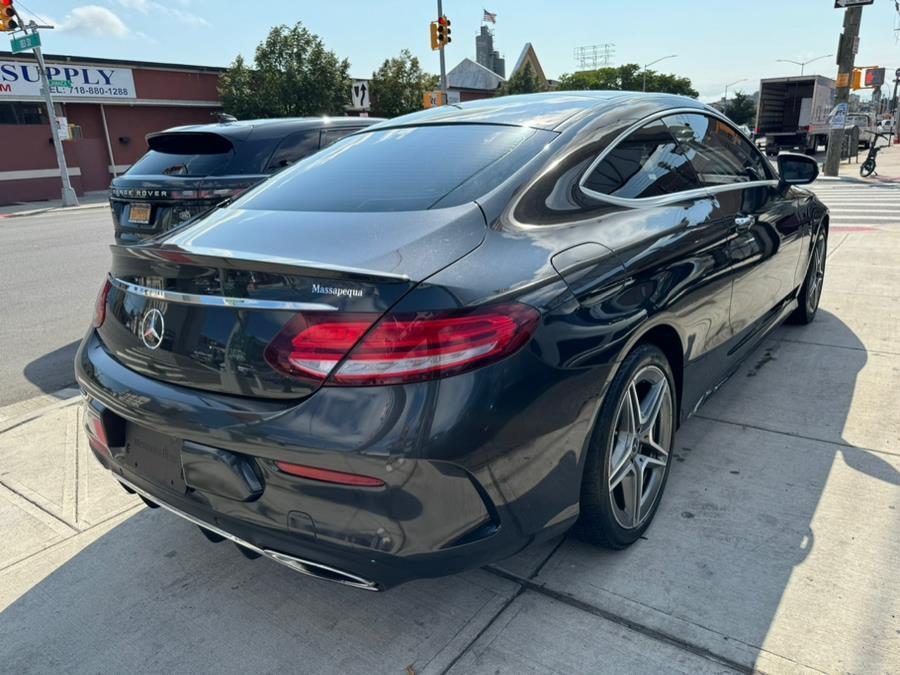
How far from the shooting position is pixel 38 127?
Answer: 1053 inches

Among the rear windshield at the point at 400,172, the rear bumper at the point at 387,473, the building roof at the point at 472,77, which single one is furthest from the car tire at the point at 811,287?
the building roof at the point at 472,77

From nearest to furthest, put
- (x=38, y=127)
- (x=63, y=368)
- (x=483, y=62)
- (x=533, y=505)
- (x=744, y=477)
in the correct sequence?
1. (x=533, y=505)
2. (x=744, y=477)
3. (x=63, y=368)
4. (x=38, y=127)
5. (x=483, y=62)

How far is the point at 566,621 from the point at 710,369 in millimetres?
1472

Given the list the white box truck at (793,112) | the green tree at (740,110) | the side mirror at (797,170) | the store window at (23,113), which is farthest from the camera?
the green tree at (740,110)

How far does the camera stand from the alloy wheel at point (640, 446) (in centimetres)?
246

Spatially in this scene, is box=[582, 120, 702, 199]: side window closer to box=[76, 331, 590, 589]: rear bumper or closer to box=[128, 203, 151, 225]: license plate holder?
box=[76, 331, 590, 589]: rear bumper

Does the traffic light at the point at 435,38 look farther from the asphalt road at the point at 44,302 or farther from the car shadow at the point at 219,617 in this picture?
the car shadow at the point at 219,617

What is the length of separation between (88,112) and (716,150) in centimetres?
3162

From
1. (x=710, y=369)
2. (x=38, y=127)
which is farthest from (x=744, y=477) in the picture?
(x=38, y=127)

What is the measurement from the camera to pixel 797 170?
4.20 meters

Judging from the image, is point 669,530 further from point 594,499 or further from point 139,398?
point 139,398

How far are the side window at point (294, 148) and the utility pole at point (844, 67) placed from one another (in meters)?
17.4

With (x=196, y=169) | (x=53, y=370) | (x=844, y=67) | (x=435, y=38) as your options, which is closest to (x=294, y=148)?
(x=196, y=169)

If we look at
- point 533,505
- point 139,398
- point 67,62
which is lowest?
point 533,505
